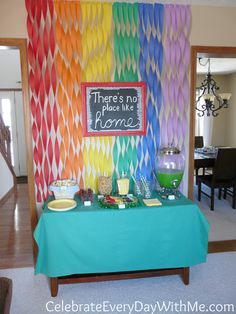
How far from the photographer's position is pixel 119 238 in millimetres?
2078

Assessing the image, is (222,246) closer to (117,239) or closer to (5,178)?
A: (117,239)

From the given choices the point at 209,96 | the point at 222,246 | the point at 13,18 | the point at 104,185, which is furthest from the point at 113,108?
the point at 209,96

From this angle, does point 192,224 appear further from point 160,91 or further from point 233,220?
point 233,220

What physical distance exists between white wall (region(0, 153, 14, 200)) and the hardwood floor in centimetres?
16

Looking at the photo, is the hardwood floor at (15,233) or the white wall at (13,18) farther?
the hardwood floor at (15,233)

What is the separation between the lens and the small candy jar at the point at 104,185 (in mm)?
2342

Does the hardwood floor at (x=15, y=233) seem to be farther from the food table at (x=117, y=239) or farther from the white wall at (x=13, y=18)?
the white wall at (x=13, y=18)

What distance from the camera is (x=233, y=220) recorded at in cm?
365

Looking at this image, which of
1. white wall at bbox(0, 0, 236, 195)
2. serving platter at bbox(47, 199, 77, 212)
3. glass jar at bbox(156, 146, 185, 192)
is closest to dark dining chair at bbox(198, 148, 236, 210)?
glass jar at bbox(156, 146, 185, 192)

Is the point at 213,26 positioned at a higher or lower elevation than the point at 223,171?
higher

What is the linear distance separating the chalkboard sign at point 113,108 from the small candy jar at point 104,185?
0.40 m

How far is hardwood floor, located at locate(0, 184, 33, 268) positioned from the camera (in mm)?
2742

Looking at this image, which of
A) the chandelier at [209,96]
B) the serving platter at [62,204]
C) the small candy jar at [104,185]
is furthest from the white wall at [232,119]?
the serving platter at [62,204]

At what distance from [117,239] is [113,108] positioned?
3.69ft
